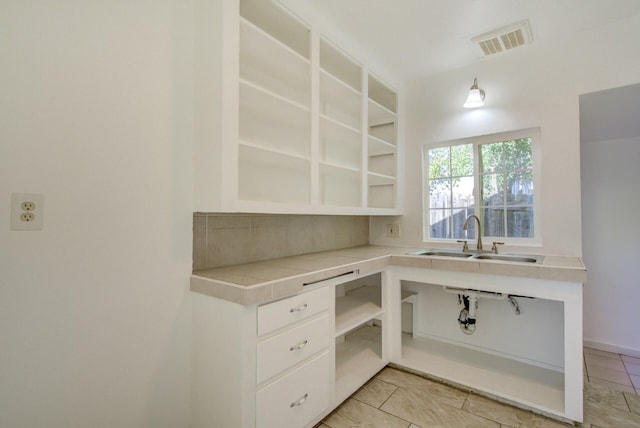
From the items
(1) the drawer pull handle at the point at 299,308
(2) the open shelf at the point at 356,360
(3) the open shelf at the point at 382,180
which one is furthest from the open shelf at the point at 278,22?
(2) the open shelf at the point at 356,360

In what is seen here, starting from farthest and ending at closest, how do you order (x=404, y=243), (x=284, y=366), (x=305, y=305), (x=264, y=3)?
(x=404, y=243), (x=264, y=3), (x=305, y=305), (x=284, y=366)

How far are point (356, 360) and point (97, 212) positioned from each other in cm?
191

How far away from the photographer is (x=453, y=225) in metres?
2.78

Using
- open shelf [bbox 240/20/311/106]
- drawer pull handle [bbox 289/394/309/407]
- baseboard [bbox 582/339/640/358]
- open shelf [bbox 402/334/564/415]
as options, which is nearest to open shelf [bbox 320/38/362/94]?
open shelf [bbox 240/20/311/106]

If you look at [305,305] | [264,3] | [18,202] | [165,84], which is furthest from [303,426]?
[264,3]

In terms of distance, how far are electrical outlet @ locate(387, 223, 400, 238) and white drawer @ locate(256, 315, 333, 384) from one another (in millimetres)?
1546

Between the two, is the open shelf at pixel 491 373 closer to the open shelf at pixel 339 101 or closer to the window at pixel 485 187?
the window at pixel 485 187

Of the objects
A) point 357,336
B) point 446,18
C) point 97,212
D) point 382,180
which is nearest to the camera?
point 97,212

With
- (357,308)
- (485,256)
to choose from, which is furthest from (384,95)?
(357,308)

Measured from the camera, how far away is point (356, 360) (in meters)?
2.27

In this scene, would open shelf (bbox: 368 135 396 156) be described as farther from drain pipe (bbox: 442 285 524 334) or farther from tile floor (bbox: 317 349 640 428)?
tile floor (bbox: 317 349 640 428)

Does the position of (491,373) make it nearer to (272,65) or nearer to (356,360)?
(356,360)

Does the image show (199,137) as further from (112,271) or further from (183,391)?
(183,391)

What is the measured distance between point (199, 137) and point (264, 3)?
844 millimetres
